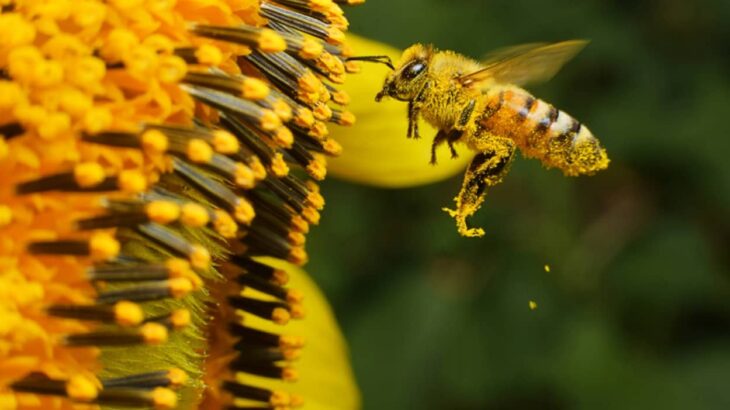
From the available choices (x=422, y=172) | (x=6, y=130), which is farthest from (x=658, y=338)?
(x=6, y=130)

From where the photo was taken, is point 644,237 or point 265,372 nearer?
point 265,372

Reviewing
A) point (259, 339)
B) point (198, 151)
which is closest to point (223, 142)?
point (198, 151)

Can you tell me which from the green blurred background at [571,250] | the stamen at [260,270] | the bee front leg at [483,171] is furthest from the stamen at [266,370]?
the green blurred background at [571,250]

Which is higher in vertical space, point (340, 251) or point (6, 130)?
point (340, 251)

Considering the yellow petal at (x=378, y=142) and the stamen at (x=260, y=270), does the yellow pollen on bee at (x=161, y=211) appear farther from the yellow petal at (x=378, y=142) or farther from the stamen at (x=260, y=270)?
the yellow petal at (x=378, y=142)

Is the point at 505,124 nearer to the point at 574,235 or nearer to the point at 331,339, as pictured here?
the point at 331,339

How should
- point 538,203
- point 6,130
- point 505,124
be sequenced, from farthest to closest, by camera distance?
1. point 538,203
2. point 505,124
3. point 6,130

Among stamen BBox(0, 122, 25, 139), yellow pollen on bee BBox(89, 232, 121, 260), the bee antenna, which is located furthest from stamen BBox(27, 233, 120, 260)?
the bee antenna
